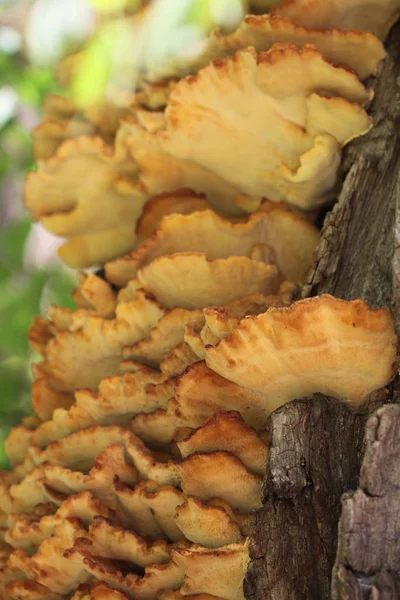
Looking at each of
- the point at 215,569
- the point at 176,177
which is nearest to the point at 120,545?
the point at 215,569

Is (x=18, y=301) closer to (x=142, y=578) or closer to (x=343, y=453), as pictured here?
(x=142, y=578)

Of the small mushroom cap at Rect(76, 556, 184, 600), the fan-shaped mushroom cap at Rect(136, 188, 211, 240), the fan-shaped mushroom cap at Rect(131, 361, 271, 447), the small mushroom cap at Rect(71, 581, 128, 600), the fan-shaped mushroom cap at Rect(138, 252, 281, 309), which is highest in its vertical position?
the fan-shaped mushroom cap at Rect(136, 188, 211, 240)

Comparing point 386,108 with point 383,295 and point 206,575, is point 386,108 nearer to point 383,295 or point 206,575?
point 383,295

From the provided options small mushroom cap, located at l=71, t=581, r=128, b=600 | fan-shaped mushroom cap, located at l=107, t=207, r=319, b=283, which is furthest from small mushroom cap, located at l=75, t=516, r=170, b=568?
fan-shaped mushroom cap, located at l=107, t=207, r=319, b=283

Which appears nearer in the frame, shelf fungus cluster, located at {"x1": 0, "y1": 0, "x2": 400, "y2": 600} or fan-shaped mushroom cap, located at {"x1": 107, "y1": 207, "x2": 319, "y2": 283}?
shelf fungus cluster, located at {"x1": 0, "y1": 0, "x2": 400, "y2": 600}

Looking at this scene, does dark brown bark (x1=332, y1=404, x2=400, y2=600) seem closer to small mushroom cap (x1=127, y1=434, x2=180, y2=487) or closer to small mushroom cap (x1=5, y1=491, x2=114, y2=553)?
small mushroom cap (x1=127, y1=434, x2=180, y2=487)

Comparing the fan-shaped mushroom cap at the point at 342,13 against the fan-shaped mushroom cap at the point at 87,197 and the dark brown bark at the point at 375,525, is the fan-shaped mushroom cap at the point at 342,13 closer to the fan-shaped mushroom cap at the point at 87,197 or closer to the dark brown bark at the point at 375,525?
the fan-shaped mushroom cap at the point at 87,197
